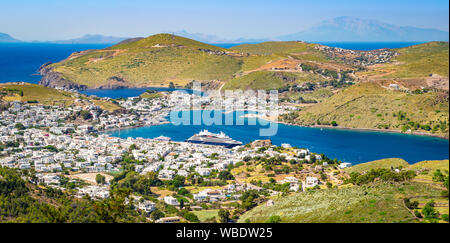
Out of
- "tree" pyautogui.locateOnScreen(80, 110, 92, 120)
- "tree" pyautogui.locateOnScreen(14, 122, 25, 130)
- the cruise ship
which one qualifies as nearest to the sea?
the cruise ship

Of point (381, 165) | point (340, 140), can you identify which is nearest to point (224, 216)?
point (381, 165)

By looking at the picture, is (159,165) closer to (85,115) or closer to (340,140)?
(340,140)

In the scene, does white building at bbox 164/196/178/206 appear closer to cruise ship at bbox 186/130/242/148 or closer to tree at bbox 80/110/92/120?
cruise ship at bbox 186/130/242/148

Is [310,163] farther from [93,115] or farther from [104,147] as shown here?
[93,115]
